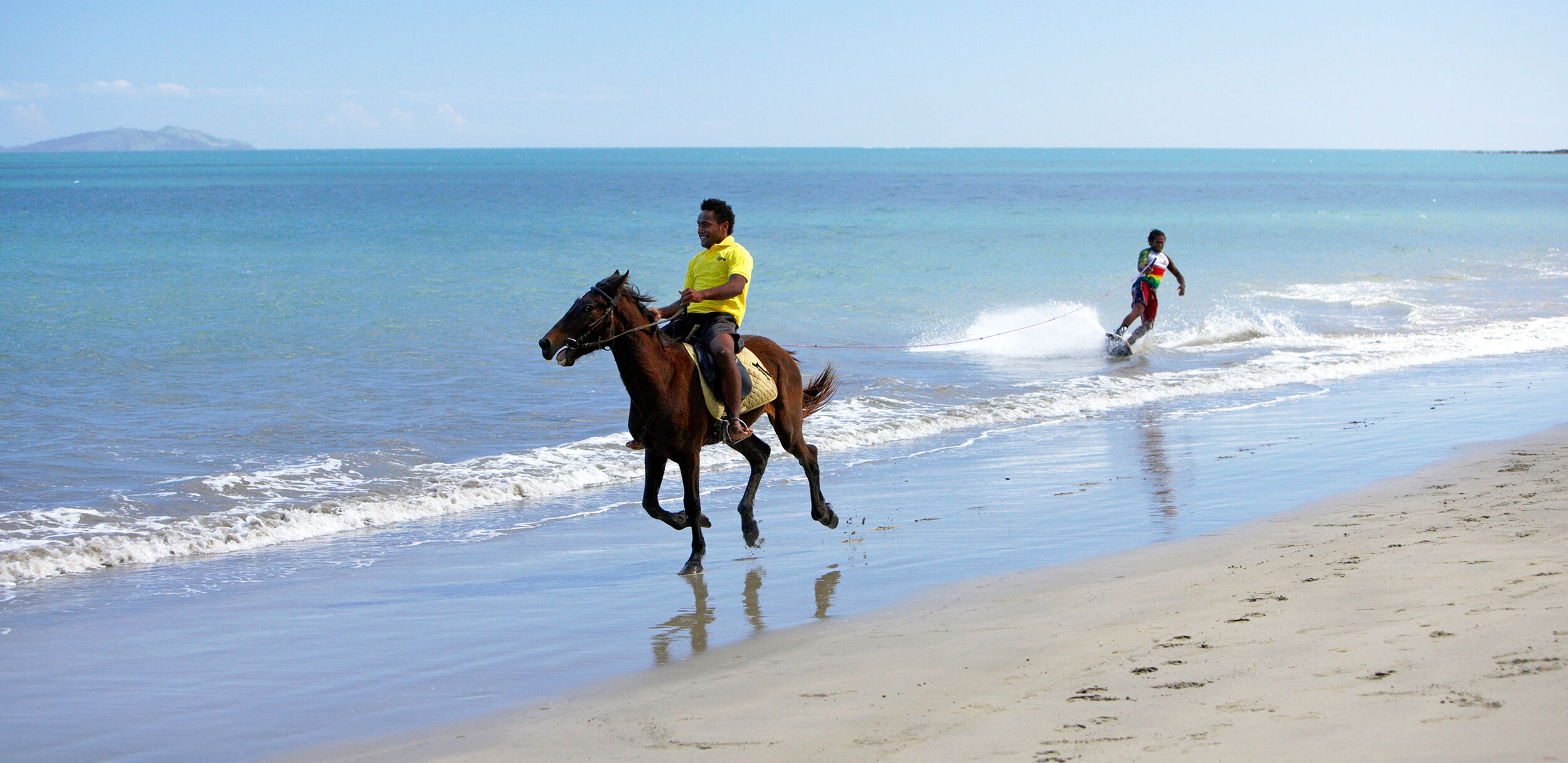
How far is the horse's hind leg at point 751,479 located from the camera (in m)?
7.77

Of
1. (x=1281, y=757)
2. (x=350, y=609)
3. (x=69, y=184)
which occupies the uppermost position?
(x=69, y=184)

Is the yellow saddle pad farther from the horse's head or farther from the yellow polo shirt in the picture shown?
the horse's head

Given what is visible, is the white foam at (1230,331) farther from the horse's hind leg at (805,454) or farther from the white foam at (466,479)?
the horse's hind leg at (805,454)

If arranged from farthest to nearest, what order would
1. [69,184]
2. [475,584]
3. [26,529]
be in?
[69,184]
[26,529]
[475,584]

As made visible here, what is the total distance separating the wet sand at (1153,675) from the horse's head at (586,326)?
2.05 metres

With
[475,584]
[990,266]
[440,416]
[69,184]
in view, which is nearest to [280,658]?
[475,584]

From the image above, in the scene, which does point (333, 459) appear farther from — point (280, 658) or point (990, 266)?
point (990, 266)

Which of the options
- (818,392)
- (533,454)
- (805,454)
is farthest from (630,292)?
(533,454)

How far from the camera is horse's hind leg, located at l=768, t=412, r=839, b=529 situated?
827cm

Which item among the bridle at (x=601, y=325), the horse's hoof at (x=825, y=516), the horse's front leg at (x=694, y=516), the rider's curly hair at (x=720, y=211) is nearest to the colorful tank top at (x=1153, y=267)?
the horse's hoof at (x=825, y=516)

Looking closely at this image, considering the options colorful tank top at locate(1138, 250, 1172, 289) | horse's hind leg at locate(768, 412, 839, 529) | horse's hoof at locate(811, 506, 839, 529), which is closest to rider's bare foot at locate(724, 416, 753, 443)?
horse's hind leg at locate(768, 412, 839, 529)

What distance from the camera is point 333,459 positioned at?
450 inches

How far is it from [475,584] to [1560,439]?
9.07m

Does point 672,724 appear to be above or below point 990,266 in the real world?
below
